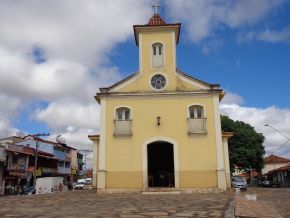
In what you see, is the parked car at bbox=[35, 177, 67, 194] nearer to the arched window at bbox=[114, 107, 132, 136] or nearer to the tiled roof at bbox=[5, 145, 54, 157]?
the tiled roof at bbox=[5, 145, 54, 157]

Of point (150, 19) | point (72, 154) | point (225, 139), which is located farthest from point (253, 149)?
point (72, 154)

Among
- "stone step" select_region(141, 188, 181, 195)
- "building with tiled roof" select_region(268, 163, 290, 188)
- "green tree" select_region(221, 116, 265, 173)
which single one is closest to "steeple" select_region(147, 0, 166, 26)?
"stone step" select_region(141, 188, 181, 195)

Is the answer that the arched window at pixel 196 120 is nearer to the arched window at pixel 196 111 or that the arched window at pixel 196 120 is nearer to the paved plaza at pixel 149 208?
the arched window at pixel 196 111

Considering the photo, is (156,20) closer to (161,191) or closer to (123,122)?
(123,122)

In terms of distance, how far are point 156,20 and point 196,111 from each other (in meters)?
6.70

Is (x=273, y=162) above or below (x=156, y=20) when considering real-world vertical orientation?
below

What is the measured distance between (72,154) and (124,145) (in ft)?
153

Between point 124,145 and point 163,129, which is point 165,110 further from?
point 124,145

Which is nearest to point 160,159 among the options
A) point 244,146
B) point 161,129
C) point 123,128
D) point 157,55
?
point 161,129

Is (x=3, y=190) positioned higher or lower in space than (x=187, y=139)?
lower

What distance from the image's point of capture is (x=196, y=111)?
2034 centimetres

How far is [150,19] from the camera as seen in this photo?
23.1 metres

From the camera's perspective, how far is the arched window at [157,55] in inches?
847

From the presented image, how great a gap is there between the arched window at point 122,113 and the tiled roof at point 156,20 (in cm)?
577
